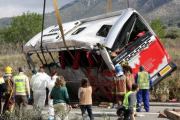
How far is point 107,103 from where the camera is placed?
1014 centimetres

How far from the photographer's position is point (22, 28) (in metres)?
46.4

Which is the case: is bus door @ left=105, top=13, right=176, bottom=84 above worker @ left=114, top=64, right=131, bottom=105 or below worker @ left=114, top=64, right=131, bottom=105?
above

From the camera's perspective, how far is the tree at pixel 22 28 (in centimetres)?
4584

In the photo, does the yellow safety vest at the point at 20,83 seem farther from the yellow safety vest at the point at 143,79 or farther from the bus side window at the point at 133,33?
the yellow safety vest at the point at 143,79

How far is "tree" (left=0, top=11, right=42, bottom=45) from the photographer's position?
4584cm

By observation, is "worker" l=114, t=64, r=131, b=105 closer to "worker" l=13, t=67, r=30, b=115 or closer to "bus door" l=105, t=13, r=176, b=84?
"bus door" l=105, t=13, r=176, b=84

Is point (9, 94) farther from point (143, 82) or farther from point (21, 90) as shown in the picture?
point (143, 82)

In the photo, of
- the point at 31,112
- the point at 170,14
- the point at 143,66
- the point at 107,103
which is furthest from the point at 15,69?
the point at 170,14

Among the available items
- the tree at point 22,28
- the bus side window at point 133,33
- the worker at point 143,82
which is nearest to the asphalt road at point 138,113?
the worker at point 143,82

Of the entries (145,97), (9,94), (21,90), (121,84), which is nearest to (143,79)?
(145,97)

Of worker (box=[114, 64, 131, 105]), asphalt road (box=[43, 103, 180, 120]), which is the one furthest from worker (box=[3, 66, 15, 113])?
worker (box=[114, 64, 131, 105])

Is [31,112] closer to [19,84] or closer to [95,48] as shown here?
[19,84]

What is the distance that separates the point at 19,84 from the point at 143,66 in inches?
133

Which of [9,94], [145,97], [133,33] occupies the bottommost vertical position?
[145,97]
